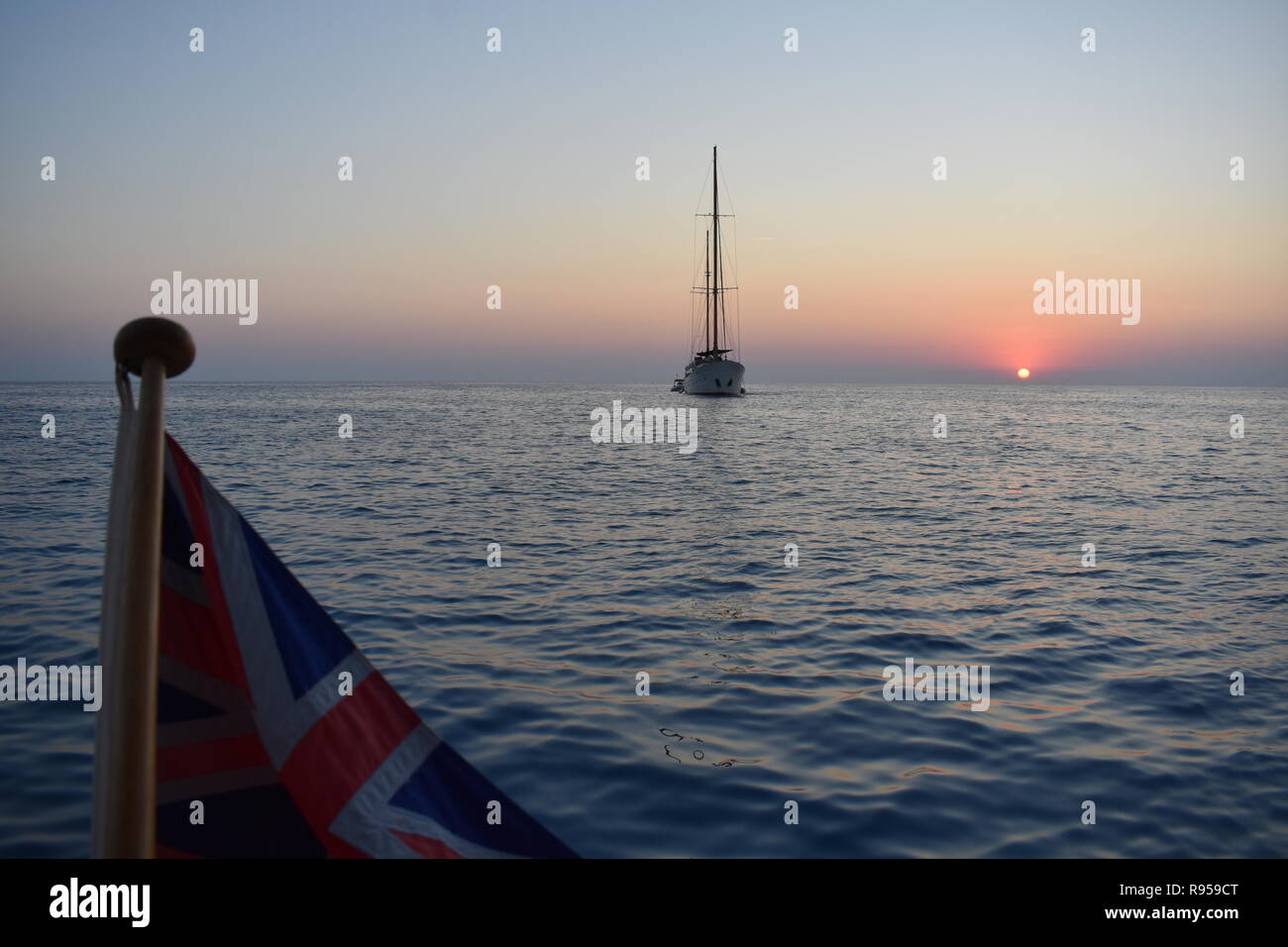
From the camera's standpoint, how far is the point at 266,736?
2615 mm

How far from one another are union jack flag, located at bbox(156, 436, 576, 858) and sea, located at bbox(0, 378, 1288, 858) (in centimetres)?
294

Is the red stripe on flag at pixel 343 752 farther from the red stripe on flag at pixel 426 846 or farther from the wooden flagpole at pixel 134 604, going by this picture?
the wooden flagpole at pixel 134 604

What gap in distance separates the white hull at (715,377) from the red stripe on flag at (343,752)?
292 feet

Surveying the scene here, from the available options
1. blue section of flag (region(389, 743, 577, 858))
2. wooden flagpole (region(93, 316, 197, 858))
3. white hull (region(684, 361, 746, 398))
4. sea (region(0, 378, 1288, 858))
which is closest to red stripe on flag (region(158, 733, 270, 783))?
blue section of flag (region(389, 743, 577, 858))

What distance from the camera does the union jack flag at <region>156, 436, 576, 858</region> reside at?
8.14 feet

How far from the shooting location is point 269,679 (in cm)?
265

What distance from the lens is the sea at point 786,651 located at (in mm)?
5879

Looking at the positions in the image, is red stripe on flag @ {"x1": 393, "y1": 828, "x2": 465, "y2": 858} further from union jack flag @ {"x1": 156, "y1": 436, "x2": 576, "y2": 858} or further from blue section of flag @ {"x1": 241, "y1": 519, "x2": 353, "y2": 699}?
blue section of flag @ {"x1": 241, "y1": 519, "x2": 353, "y2": 699}

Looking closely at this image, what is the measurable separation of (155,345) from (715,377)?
302ft

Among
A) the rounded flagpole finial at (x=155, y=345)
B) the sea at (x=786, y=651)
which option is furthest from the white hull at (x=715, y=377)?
the rounded flagpole finial at (x=155, y=345)
